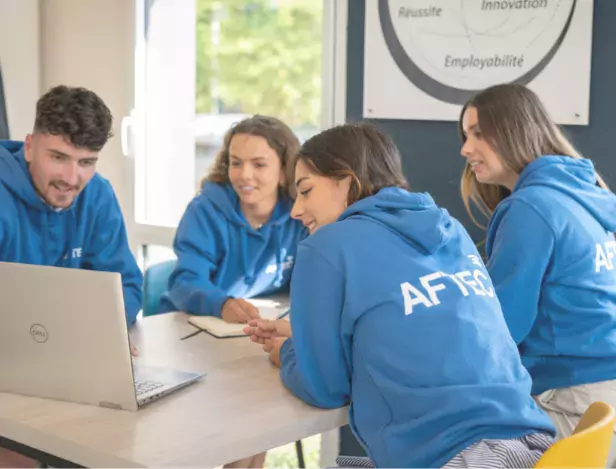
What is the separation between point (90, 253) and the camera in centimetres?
273

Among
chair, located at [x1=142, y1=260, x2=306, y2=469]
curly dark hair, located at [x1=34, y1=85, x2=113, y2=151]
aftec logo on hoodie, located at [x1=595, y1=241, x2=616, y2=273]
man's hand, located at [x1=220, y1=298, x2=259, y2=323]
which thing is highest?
curly dark hair, located at [x1=34, y1=85, x2=113, y2=151]

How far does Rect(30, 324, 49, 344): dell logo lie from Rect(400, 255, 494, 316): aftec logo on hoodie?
0.72 metres

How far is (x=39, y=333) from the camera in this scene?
1.81m

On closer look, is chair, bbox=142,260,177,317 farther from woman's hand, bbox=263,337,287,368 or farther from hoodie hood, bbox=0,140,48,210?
woman's hand, bbox=263,337,287,368

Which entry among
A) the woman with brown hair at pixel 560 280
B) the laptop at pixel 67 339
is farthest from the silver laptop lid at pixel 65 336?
the woman with brown hair at pixel 560 280

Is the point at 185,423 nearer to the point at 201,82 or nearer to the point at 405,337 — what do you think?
the point at 405,337

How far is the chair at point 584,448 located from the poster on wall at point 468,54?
61.7 inches

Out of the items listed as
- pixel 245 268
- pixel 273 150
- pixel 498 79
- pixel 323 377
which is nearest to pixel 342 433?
pixel 245 268

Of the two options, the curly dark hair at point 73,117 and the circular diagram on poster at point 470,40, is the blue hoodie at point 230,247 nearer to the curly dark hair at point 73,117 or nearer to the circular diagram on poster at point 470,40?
the curly dark hair at point 73,117

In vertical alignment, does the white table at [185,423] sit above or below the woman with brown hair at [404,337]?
below

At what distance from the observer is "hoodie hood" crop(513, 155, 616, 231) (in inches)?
90.7

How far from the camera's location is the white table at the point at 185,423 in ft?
5.21

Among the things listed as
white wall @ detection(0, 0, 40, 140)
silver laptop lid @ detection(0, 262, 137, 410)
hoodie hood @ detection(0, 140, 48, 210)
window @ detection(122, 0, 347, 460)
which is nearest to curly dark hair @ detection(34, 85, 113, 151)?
hoodie hood @ detection(0, 140, 48, 210)

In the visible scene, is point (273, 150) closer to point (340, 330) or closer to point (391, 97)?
point (391, 97)
